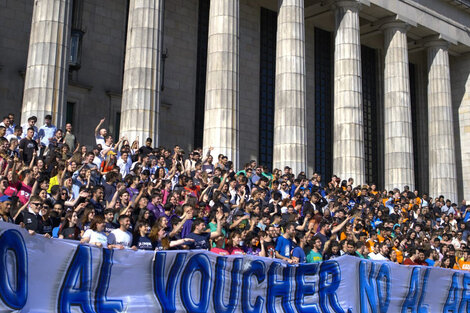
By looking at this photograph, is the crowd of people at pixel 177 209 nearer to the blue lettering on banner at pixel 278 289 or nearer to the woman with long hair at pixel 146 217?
the woman with long hair at pixel 146 217

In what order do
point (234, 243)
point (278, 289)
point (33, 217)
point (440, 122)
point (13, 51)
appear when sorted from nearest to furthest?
point (33, 217)
point (278, 289)
point (234, 243)
point (13, 51)
point (440, 122)

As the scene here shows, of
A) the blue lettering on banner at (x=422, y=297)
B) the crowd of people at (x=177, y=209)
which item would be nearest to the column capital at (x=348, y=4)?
the crowd of people at (x=177, y=209)

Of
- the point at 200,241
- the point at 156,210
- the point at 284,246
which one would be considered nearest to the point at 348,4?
the point at 284,246

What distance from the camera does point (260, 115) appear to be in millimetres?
34844

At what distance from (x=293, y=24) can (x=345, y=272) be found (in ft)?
57.8

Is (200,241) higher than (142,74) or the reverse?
the reverse

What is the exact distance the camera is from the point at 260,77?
35219 millimetres

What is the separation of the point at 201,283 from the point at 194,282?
158 mm

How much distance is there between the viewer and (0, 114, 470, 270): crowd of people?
37.1 feet

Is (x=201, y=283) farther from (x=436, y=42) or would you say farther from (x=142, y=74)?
(x=436, y=42)

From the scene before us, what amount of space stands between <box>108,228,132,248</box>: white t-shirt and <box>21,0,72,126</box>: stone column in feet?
36.7

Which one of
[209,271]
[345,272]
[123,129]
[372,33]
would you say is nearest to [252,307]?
[209,271]

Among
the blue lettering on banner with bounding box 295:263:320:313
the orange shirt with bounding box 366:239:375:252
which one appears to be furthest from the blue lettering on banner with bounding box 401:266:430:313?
the orange shirt with bounding box 366:239:375:252

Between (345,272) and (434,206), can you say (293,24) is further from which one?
(345,272)
